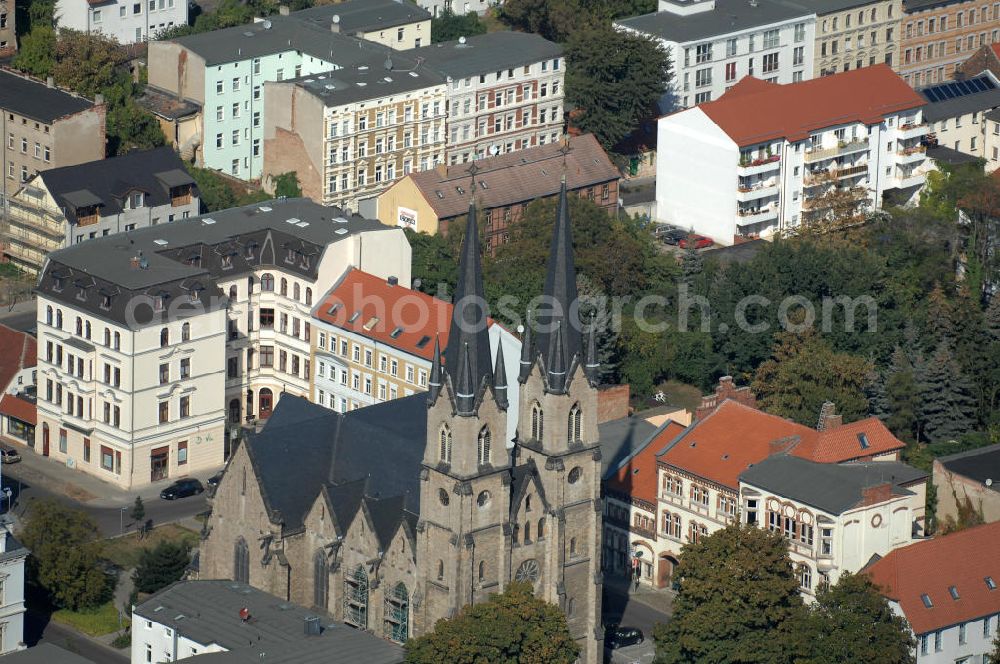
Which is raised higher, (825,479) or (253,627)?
(825,479)

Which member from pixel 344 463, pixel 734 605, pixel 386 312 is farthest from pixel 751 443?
pixel 386 312

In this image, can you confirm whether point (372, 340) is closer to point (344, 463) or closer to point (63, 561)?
point (344, 463)

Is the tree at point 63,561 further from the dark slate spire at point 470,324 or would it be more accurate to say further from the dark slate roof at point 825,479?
the dark slate roof at point 825,479

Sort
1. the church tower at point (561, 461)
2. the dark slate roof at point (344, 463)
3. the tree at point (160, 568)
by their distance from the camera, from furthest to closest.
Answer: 1. the tree at point (160, 568)
2. the dark slate roof at point (344, 463)
3. the church tower at point (561, 461)

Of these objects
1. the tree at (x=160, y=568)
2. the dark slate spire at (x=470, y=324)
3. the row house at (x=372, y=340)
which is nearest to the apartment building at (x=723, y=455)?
the row house at (x=372, y=340)

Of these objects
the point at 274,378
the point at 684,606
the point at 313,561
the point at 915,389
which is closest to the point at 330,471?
the point at 313,561

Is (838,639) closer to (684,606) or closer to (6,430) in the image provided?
(684,606)

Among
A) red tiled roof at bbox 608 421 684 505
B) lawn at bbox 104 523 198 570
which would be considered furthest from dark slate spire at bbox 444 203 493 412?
lawn at bbox 104 523 198 570

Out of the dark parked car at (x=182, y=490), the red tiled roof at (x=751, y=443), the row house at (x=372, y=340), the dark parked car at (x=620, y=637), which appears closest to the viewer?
the dark parked car at (x=620, y=637)
